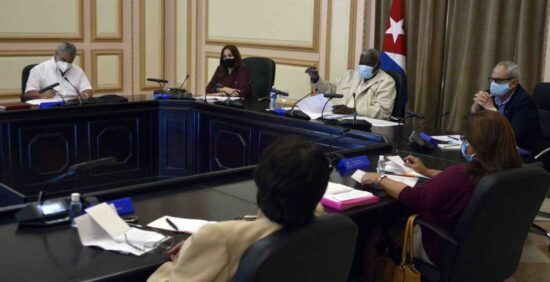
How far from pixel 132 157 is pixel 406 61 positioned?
2.42 m

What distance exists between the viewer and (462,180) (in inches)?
89.0

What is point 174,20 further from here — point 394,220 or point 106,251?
point 106,251

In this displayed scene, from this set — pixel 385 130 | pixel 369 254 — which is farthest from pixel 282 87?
pixel 369 254

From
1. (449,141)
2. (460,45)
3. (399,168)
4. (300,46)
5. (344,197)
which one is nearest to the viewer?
(344,197)

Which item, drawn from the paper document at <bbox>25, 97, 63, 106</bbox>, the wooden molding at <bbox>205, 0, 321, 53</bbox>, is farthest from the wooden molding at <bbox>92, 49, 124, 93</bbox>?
the paper document at <bbox>25, 97, 63, 106</bbox>

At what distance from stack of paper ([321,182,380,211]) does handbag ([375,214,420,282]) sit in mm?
164

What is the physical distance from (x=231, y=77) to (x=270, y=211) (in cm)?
396

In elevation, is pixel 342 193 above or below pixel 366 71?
below

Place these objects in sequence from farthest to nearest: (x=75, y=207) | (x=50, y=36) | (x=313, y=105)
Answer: (x=50, y=36)
(x=313, y=105)
(x=75, y=207)

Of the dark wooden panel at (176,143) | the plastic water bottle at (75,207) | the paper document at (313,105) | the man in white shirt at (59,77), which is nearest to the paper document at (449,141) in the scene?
the paper document at (313,105)

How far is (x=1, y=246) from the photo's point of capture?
176 cm

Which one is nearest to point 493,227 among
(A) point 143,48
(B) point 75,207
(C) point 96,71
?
(B) point 75,207

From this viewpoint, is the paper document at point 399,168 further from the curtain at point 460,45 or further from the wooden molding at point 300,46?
the wooden molding at point 300,46

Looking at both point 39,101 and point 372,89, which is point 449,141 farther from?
point 39,101
